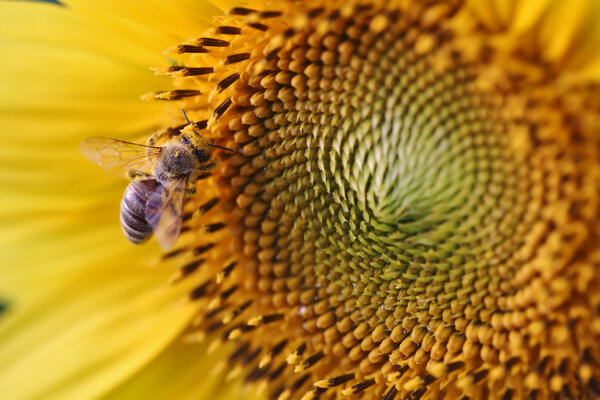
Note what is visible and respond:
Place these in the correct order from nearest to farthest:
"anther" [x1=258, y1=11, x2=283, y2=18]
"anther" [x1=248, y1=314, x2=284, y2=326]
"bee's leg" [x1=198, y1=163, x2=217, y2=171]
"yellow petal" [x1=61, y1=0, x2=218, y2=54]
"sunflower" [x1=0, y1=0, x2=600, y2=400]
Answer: "sunflower" [x1=0, y1=0, x2=600, y2=400] → "anther" [x1=258, y1=11, x2=283, y2=18] → "yellow petal" [x1=61, y1=0, x2=218, y2=54] → "bee's leg" [x1=198, y1=163, x2=217, y2=171] → "anther" [x1=248, y1=314, x2=284, y2=326]

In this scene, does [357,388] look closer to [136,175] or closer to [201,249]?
[201,249]

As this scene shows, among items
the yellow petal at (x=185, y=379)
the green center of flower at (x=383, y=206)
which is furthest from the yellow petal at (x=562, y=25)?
the yellow petal at (x=185, y=379)

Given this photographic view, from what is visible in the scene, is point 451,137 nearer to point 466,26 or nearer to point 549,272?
point 466,26

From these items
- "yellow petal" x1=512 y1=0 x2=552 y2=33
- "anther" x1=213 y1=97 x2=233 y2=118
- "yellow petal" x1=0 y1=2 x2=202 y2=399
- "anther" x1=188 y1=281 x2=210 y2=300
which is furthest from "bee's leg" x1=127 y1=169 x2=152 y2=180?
"yellow petal" x1=512 y1=0 x2=552 y2=33

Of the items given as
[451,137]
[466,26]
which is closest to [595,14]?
[466,26]

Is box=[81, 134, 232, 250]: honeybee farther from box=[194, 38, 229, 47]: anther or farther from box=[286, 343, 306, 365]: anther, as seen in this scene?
box=[286, 343, 306, 365]: anther

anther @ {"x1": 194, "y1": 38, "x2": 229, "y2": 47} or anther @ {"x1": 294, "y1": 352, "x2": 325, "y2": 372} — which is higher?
anther @ {"x1": 194, "y1": 38, "x2": 229, "y2": 47}
